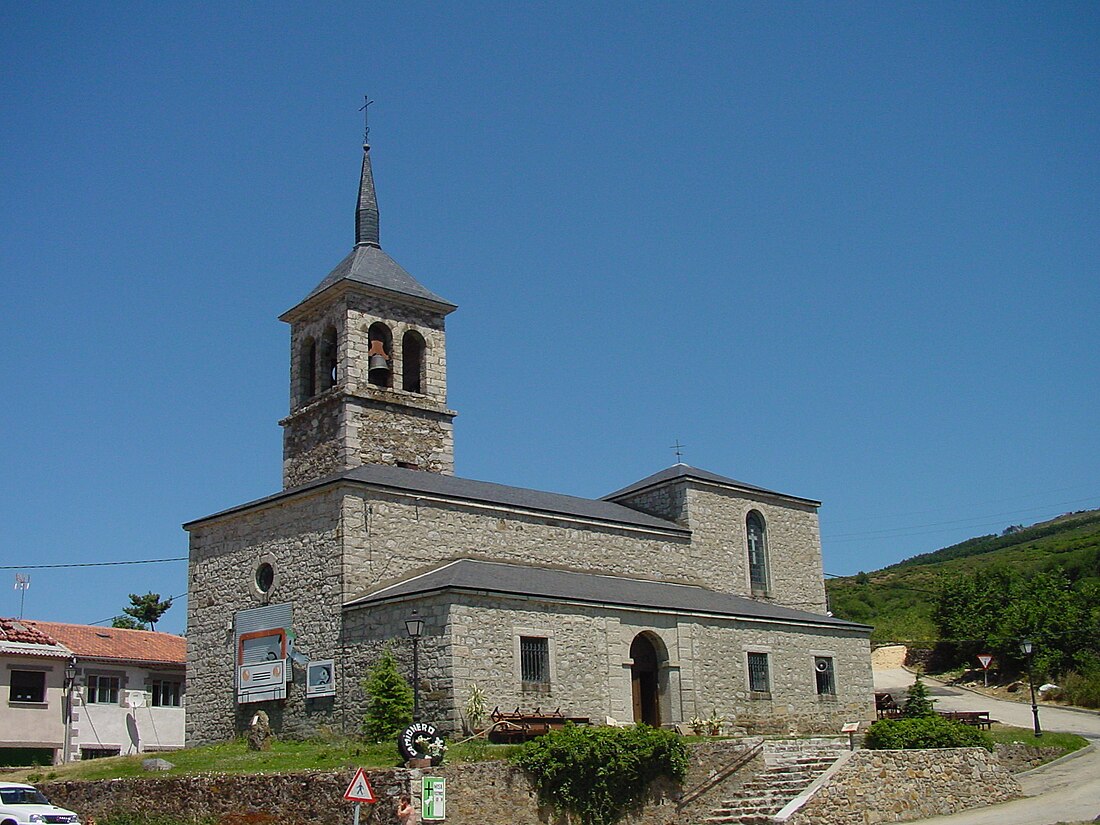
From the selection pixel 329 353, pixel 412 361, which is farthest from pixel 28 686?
pixel 412 361

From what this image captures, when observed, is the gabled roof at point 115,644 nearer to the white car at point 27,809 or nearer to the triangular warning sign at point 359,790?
the white car at point 27,809

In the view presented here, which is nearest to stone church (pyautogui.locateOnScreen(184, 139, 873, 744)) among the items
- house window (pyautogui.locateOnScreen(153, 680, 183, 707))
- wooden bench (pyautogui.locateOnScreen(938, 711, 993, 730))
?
wooden bench (pyautogui.locateOnScreen(938, 711, 993, 730))

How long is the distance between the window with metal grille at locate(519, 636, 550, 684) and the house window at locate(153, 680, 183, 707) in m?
18.9

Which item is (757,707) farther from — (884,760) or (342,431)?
(342,431)

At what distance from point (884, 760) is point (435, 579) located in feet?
32.6

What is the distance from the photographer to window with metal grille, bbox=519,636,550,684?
2423 cm

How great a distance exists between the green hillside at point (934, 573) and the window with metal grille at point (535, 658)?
95.1 feet

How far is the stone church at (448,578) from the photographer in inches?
968

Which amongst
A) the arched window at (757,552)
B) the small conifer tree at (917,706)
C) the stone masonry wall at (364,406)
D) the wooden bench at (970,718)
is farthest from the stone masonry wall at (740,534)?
the wooden bench at (970,718)

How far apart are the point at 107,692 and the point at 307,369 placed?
12.4m

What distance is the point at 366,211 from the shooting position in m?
37.3

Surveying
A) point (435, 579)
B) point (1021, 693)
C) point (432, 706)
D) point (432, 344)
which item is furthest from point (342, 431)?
point (1021, 693)

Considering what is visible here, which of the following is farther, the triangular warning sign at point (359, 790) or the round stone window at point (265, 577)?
the round stone window at point (265, 577)

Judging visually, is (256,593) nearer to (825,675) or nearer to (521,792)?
(521,792)
